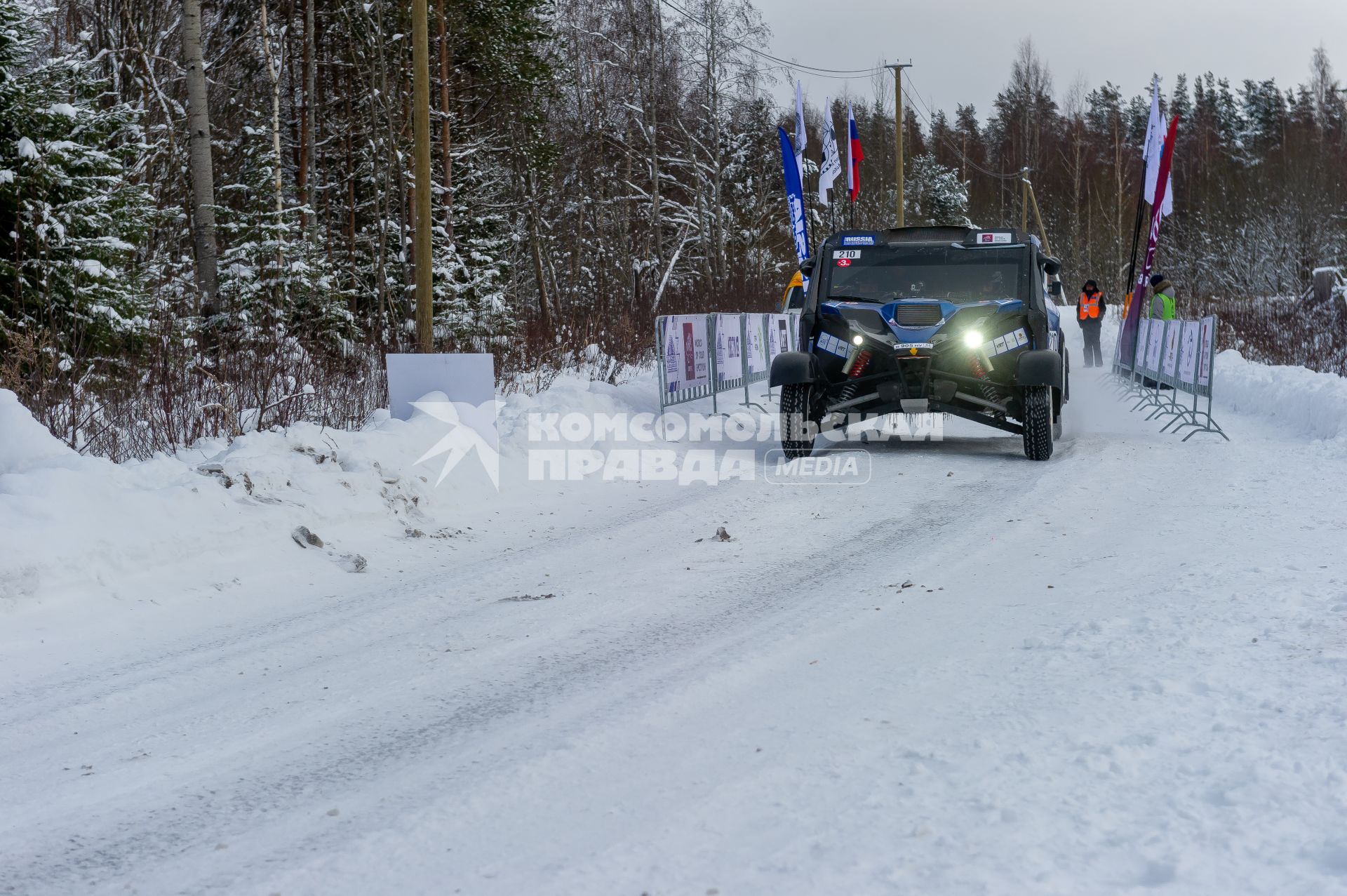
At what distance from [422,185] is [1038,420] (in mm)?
8684

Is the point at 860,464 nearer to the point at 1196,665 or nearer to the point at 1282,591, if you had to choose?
the point at 1282,591

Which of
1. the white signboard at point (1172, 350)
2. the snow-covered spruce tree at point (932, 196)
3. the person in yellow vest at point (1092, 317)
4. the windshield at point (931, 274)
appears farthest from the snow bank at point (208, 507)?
the snow-covered spruce tree at point (932, 196)

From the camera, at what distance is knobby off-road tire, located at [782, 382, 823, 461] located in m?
10.6

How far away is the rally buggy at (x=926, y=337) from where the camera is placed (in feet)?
33.4

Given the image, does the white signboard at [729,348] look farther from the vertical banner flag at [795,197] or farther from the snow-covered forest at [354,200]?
the vertical banner flag at [795,197]

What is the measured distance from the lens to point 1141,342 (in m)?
16.8

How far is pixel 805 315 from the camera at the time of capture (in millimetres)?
10781

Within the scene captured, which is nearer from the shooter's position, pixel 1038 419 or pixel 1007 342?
pixel 1038 419

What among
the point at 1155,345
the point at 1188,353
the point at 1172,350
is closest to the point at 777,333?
the point at 1155,345

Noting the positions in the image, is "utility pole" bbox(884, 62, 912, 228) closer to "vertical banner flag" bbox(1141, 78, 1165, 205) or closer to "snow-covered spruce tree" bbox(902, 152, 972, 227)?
"vertical banner flag" bbox(1141, 78, 1165, 205)

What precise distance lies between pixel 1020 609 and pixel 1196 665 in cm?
110

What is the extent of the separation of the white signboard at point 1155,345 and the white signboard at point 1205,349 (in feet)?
7.32

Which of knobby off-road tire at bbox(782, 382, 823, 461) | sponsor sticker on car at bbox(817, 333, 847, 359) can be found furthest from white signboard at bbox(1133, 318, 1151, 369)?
knobby off-road tire at bbox(782, 382, 823, 461)

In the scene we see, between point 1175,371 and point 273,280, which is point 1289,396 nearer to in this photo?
point 1175,371
